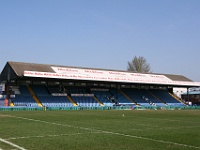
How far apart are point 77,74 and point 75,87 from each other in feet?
22.9

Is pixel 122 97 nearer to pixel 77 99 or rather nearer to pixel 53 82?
pixel 77 99

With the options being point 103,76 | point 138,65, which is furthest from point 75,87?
point 138,65

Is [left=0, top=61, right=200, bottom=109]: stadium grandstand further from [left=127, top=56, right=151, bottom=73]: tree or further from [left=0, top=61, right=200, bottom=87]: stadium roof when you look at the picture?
[left=127, top=56, right=151, bottom=73]: tree

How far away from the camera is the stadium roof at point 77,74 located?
184 ft

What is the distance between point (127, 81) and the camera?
67438 mm

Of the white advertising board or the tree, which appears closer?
the white advertising board

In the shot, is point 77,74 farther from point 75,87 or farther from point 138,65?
point 138,65

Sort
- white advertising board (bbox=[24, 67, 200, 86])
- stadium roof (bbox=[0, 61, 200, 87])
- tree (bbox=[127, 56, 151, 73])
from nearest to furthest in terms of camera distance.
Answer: stadium roof (bbox=[0, 61, 200, 87]) → white advertising board (bbox=[24, 67, 200, 86]) → tree (bbox=[127, 56, 151, 73])

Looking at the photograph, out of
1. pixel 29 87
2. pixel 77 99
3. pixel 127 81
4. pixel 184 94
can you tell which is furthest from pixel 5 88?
pixel 184 94

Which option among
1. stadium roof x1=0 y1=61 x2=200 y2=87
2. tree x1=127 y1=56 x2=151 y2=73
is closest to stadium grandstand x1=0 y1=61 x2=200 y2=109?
stadium roof x1=0 y1=61 x2=200 y2=87

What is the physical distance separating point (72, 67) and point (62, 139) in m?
53.5

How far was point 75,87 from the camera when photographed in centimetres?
6831

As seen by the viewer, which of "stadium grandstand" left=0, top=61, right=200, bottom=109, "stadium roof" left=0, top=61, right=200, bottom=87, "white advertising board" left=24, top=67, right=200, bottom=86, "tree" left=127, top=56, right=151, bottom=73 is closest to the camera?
"stadium roof" left=0, top=61, right=200, bottom=87

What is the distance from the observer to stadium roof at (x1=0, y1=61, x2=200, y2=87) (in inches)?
2213
